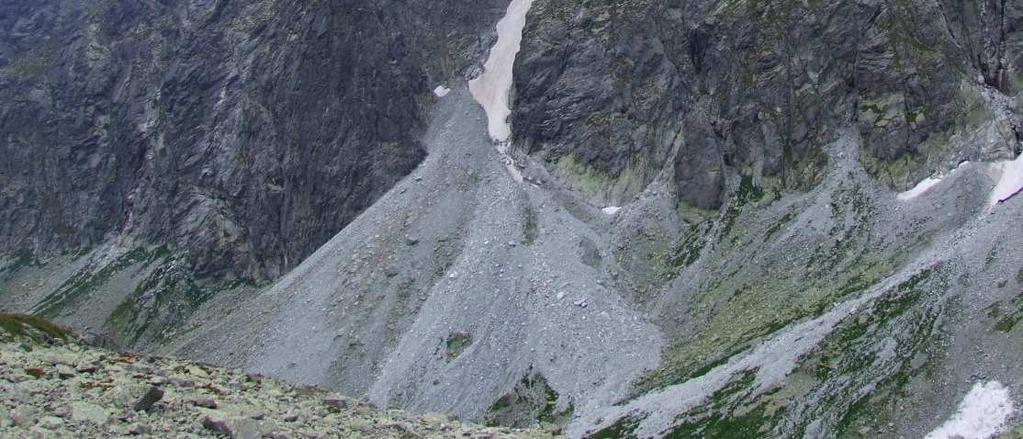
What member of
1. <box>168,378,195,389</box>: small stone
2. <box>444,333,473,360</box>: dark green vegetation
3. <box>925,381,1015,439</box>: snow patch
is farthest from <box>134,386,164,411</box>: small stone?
<box>444,333,473,360</box>: dark green vegetation

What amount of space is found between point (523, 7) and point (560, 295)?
4886 cm

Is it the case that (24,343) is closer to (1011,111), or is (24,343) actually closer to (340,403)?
(340,403)

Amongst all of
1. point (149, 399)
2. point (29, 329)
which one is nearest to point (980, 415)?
point (149, 399)

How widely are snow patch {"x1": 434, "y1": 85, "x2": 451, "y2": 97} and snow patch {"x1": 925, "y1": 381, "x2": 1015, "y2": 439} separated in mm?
68623

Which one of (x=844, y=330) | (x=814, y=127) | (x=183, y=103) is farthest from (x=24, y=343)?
(x=183, y=103)

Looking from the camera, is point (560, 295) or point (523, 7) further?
point (523, 7)

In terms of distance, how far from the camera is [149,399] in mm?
24125

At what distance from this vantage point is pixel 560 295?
6550 centimetres

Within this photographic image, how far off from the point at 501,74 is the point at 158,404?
75.4m

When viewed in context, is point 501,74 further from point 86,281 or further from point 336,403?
point 336,403

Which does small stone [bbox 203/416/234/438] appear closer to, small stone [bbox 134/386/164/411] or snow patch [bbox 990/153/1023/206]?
small stone [bbox 134/386/164/411]

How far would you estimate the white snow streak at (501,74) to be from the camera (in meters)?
91.0

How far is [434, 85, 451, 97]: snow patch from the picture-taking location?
98.5 meters

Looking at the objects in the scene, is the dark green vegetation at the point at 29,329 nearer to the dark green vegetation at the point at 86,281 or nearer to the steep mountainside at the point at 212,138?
the steep mountainside at the point at 212,138
